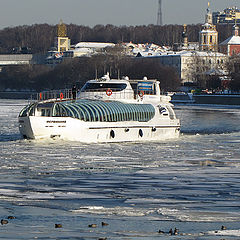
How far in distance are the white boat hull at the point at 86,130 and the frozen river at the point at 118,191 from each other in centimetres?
207

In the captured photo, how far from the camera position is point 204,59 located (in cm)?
16812

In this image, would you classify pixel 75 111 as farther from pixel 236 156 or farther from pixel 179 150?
pixel 236 156

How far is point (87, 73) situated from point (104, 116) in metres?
128

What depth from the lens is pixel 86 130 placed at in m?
35.3

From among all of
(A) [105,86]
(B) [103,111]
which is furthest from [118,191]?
(A) [105,86]

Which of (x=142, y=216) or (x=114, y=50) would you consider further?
(x=114, y=50)

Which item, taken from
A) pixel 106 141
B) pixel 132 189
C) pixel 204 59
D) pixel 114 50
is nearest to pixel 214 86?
pixel 204 59

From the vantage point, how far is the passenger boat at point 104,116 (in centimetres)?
3447

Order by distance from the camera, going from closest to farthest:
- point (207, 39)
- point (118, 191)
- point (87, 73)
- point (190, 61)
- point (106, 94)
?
point (118, 191) → point (106, 94) → point (87, 73) → point (190, 61) → point (207, 39)

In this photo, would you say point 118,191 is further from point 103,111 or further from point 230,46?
point 230,46

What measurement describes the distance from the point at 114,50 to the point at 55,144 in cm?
15923

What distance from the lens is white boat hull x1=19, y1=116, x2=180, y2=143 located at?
34125 mm

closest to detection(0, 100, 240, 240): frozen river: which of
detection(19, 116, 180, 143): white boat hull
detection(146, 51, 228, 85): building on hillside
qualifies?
detection(19, 116, 180, 143): white boat hull

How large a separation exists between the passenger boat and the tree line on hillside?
9115cm
